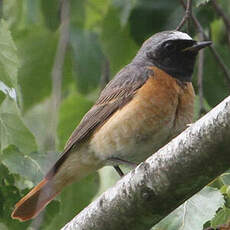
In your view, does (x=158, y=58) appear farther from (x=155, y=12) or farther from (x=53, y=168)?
(x=53, y=168)

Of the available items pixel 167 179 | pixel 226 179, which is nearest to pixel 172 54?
pixel 226 179

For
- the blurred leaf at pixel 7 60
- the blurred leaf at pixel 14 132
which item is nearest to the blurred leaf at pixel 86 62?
the blurred leaf at pixel 14 132

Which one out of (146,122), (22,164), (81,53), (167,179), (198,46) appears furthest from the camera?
(81,53)

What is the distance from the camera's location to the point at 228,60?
5.34 meters

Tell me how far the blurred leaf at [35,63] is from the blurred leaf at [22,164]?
1.30 metres

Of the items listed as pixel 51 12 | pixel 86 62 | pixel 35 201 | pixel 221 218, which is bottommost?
pixel 221 218

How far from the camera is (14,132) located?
413cm

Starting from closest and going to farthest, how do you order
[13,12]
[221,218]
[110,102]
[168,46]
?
[221,218] < [110,102] < [168,46] < [13,12]

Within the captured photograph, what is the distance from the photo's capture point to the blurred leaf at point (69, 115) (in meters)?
5.06

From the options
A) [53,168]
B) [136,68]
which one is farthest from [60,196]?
[136,68]

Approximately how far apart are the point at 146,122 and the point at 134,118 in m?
0.08

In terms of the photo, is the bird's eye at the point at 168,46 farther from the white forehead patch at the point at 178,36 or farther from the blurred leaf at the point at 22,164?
the blurred leaf at the point at 22,164

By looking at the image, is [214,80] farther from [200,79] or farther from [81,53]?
[81,53]

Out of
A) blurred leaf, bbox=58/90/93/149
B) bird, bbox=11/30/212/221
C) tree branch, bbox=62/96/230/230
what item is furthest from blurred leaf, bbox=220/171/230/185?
blurred leaf, bbox=58/90/93/149
